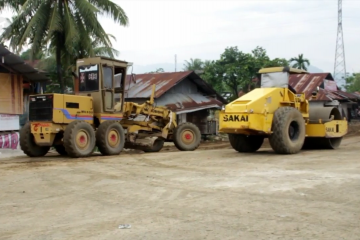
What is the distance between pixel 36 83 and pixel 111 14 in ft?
15.1

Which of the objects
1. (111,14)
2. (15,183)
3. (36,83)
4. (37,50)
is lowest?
(15,183)

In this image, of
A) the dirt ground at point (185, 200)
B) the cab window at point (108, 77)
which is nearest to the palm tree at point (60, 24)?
the cab window at point (108, 77)

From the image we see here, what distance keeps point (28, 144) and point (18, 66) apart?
5.24m

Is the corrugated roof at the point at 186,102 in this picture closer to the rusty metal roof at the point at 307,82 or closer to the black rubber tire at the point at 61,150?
the rusty metal roof at the point at 307,82

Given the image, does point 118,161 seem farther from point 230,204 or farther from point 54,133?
point 230,204

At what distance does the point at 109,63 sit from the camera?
567 inches

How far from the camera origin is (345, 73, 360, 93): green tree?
6157 centimetres

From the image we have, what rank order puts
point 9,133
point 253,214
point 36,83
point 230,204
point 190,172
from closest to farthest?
point 253,214 < point 230,204 < point 190,172 < point 9,133 < point 36,83

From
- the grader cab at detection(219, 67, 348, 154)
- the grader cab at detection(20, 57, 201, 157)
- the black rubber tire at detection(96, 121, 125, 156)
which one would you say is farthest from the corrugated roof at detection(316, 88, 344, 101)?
the black rubber tire at detection(96, 121, 125, 156)

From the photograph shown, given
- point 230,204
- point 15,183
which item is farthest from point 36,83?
point 230,204

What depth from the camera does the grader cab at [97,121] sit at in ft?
43.5

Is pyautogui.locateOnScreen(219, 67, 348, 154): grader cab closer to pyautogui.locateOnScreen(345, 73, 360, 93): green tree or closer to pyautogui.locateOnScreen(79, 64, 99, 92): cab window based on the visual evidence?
pyautogui.locateOnScreen(79, 64, 99, 92): cab window

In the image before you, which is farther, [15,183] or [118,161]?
[118,161]

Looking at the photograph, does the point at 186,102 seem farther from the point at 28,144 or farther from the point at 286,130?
the point at 286,130
